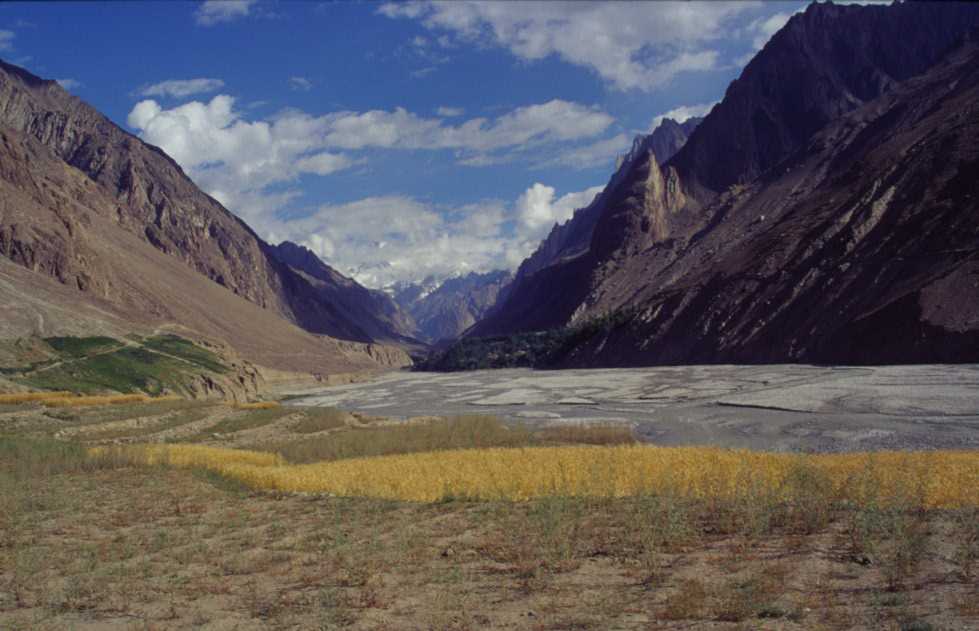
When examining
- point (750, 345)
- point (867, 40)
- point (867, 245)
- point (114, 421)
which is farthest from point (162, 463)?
point (867, 40)

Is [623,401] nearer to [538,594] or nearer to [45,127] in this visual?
[538,594]

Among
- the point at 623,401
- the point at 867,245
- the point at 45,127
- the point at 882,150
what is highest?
the point at 45,127

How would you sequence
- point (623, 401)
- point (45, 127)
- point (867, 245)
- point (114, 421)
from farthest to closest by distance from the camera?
point (45, 127), point (867, 245), point (623, 401), point (114, 421)

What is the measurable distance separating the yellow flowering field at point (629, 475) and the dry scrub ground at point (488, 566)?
5.20 ft

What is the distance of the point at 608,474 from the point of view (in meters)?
20.1

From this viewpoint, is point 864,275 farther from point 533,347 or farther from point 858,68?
point 858,68

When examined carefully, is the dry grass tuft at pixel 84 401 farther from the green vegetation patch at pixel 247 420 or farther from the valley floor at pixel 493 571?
the valley floor at pixel 493 571

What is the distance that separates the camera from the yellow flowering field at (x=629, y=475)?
51.6 ft

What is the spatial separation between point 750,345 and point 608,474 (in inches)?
2631

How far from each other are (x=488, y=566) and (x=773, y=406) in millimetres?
36807

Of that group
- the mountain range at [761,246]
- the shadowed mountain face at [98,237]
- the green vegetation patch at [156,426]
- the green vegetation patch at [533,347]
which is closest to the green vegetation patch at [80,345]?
the mountain range at [761,246]

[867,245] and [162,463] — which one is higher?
[867,245]

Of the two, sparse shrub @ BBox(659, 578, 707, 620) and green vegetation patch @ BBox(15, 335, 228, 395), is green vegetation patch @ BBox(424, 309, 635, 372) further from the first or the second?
sparse shrub @ BBox(659, 578, 707, 620)

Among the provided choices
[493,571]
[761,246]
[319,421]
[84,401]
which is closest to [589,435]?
[319,421]
